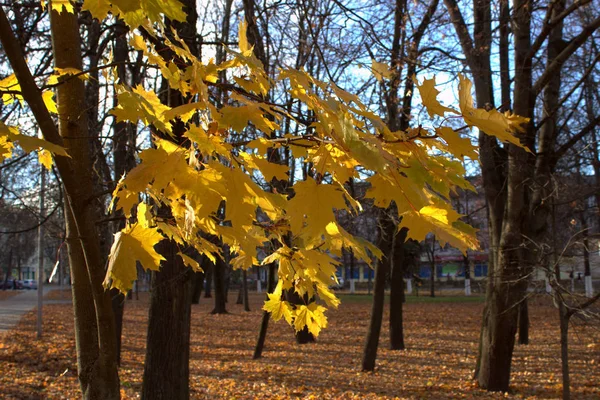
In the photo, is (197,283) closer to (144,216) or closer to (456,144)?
(144,216)

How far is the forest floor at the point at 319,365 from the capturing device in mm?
7160

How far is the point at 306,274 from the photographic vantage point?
7.43ft

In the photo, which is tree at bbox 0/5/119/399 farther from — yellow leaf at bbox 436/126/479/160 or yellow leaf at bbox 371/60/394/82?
yellow leaf at bbox 436/126/479/160

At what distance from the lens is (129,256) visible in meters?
1.59

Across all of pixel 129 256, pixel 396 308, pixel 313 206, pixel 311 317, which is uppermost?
pixel 313 206

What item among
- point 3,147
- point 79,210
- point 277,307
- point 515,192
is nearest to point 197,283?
point 515,192

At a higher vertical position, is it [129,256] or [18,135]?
[18,135]

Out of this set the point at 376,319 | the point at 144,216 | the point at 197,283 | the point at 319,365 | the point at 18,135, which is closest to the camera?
the point at 18,135

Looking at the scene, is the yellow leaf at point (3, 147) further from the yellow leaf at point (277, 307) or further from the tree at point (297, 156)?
the yellow leaf at point (277, 307)

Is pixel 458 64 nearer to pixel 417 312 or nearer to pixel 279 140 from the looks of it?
pixel 279 140

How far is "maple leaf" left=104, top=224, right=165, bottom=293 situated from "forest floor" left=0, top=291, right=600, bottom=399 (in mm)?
2708

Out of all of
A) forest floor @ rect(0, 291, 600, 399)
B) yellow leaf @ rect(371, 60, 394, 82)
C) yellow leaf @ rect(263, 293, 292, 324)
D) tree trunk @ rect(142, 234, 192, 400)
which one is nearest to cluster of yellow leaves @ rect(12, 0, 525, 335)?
yellow leaf @ rect(371, 60, 394, 82)

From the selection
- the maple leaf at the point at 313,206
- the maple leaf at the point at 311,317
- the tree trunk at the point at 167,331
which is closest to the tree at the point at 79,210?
the maple leaf at the point at 311,317

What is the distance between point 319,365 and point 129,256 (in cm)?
841
